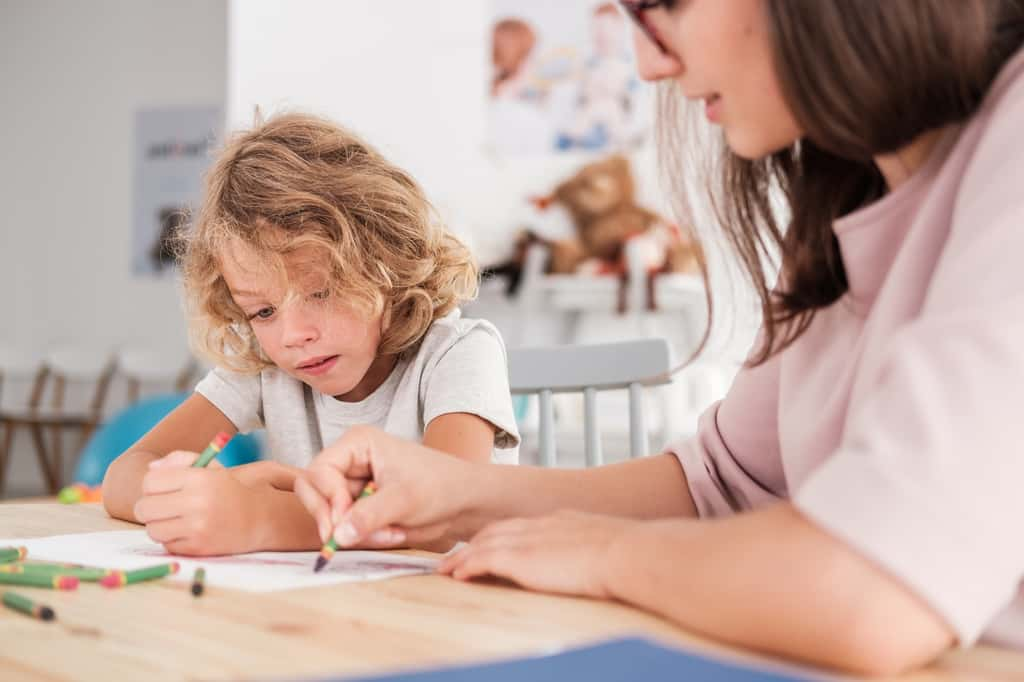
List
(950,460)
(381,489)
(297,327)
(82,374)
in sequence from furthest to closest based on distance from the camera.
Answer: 1. (82,374)
2. (297,327)
3. (381,489)
4. (950,460)

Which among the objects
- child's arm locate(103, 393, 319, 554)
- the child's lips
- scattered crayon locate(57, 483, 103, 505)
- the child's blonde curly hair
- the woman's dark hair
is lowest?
scattered crayon locate(57, 483, 103, 505)

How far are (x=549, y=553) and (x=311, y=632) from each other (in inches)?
6.5

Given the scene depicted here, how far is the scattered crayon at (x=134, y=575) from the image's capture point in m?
0.72

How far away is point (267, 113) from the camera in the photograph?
237 cm

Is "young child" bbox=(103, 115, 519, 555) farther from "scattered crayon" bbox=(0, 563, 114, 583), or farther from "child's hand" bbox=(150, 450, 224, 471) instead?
"scattered crayon" bbox=(0, 563, 114, 583)

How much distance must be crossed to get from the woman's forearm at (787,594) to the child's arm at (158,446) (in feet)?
2.48

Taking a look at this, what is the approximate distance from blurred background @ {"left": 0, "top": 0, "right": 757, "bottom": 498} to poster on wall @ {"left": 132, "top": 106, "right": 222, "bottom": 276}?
11 millimetres

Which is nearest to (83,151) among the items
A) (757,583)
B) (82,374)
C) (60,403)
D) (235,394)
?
(82,374)

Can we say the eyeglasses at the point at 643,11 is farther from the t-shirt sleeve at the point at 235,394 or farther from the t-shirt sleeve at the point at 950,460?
the t-shirt sleeve at the point at 235,394

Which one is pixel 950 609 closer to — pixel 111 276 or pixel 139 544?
pixel 139 544

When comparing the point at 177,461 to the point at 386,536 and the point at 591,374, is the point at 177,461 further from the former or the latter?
the point at 591,374

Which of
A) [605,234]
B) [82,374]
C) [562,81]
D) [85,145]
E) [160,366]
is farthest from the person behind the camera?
[85,145]

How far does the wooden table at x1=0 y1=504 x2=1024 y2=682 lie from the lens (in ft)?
1.66

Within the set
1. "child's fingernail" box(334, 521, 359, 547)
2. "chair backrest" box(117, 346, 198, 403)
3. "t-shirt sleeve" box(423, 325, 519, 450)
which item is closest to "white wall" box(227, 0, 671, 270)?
"chair backrest" box(117, 346, 198, 403)
